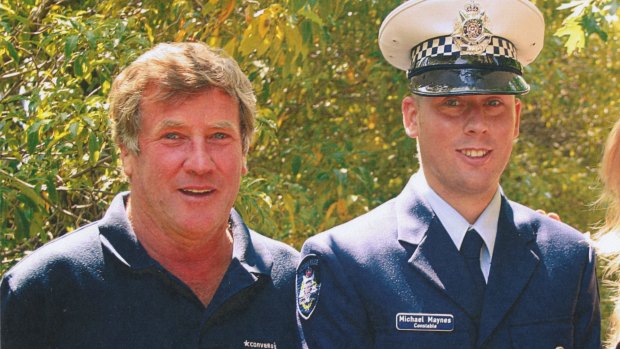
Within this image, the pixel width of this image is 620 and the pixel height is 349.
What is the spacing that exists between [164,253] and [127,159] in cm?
29

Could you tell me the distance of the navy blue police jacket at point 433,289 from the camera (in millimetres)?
3029

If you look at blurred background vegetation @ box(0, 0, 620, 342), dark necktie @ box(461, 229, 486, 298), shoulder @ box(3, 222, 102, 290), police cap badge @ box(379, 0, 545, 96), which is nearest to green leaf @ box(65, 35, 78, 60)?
blurred background vegetation @ box(0, 0, 620, 342)

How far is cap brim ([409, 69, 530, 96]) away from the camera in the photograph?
3074mm

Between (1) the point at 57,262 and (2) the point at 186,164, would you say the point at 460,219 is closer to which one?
(2) the point at 186,164

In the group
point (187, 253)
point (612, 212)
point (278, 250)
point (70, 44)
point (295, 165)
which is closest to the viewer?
point (187, 253)

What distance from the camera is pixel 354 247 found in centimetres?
315

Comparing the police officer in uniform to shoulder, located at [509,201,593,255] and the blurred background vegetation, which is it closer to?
shoulder, located at [509,201,593,255]

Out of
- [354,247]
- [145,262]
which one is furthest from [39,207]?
[354,247]

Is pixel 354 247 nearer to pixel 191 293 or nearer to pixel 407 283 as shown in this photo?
pixel 407 283

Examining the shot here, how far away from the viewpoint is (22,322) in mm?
2893

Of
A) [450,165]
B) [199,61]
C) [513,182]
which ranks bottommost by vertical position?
[513,182]

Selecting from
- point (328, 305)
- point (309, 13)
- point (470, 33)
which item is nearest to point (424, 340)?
point (328, 305)

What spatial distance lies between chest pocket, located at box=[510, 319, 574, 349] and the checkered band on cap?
808mm

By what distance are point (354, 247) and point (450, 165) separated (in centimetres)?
37
